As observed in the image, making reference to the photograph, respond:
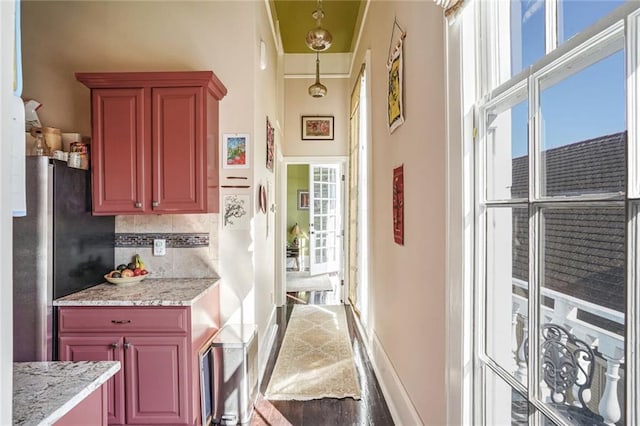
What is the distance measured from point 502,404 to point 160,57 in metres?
2.98

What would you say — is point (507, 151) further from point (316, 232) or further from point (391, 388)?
point (316, 232)

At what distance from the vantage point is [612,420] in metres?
0.75

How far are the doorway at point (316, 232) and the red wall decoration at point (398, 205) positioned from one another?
2.91 m

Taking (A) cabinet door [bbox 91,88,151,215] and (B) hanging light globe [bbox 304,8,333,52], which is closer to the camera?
(A) cabinet door [bbox 91,88,151,215]

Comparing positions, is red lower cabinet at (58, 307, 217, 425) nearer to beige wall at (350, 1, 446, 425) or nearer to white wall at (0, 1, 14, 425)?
beige wall at (350, 1, 446, 425)

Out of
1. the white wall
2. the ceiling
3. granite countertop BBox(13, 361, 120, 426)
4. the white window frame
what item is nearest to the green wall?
the ceiling

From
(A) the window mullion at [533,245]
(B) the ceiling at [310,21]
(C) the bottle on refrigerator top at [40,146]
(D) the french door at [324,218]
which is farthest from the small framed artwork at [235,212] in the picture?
(D) the french door at [324,218]

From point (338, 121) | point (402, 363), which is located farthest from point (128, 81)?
point (338, 121)

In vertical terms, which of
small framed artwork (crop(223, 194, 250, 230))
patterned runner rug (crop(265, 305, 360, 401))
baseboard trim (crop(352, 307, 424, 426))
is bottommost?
patterned runner rug (crop(265, 305, 360, 401))

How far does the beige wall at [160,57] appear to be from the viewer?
265cm

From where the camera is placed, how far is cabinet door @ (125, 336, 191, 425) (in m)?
2.09

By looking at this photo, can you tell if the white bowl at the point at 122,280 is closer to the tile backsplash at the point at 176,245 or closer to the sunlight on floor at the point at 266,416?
the tile backsplash at the point at 176,245

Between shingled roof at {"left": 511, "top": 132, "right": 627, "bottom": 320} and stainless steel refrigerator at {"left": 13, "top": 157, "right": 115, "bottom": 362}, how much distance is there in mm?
2401

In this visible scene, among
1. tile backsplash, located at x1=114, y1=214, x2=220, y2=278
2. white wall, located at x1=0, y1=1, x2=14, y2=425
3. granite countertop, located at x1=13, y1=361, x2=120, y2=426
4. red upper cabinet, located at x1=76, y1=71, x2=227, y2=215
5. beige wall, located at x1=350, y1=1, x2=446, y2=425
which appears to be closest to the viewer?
white wall, located at x1=0, y1=1, x2=14, y2=425
